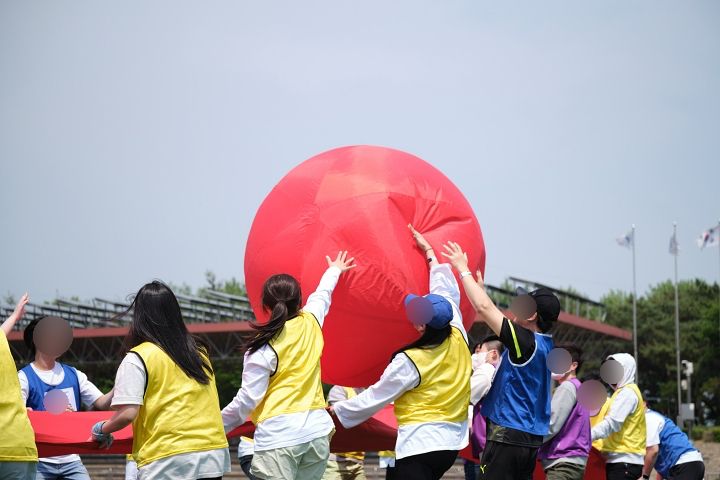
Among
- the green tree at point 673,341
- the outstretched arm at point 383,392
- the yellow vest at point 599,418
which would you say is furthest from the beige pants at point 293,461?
the green tree at point 673,341

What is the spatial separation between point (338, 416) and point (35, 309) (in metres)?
Result: 45.4

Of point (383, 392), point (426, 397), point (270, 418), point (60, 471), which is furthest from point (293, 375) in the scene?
point (60, 471)

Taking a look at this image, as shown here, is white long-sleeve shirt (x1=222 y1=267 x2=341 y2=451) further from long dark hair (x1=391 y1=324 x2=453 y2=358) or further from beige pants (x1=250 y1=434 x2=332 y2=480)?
long dark hair (x1=391 y1=324 x2=453 y2=358)

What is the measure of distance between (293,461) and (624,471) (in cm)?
437

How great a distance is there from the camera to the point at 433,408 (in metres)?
Result: 6.66

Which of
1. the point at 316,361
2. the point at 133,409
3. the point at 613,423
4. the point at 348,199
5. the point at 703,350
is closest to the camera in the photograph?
the point at 133,409

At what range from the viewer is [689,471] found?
10.2 m

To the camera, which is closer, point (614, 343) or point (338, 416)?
point (338, 416)

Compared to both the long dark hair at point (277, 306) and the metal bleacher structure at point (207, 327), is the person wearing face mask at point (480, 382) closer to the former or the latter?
the long dark hair at point (277, 306)

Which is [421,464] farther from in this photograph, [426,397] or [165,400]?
[165,400]

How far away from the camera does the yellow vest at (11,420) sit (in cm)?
561

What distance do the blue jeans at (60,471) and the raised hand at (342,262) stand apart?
2.82 metres

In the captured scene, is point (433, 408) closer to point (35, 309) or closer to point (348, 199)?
point (348, 199)

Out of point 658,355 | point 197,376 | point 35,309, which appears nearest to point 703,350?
point 658,355
